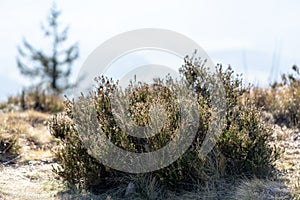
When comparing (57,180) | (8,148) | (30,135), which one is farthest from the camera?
(30,135)

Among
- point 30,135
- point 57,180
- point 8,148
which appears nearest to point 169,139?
point 57,180

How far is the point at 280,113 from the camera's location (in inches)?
317

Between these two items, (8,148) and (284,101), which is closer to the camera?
(8,148)

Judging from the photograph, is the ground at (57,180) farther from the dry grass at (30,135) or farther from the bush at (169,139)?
the bush at (169,139)

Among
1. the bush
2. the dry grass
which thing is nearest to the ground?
the dry grass

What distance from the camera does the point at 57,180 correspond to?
5262mm

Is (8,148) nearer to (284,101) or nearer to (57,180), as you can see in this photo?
A: (57,180)

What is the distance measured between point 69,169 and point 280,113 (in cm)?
453

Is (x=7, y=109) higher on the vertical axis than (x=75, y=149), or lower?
higher

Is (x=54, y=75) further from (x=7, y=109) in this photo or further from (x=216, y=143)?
(x=216, y=143)

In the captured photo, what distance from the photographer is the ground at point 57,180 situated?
4449 mm

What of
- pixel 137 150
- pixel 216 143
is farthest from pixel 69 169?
pixel 216 143

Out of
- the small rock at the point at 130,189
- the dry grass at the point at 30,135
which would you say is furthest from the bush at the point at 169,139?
the dry grass at the point at 30,135

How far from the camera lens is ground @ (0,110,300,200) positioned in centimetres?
445
